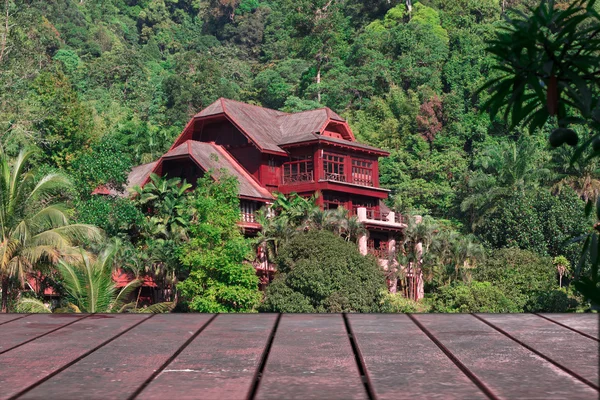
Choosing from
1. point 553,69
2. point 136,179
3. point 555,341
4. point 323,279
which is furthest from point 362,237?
point 553,69

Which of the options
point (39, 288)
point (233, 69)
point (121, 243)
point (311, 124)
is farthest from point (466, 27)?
point (39, 288)

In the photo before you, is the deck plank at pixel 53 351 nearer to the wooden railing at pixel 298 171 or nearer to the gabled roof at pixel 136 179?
the gabled roof at pixel 136 179

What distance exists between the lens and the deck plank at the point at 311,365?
441 cm

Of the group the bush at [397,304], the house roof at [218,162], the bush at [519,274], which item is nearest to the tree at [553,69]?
the bush at [397,304]

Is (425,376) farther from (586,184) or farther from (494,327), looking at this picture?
(586,184)

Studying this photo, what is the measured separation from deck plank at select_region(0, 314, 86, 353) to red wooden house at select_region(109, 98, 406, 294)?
33623 millimetres

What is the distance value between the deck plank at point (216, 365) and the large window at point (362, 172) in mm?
40044

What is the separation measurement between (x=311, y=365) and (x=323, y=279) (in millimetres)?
30035

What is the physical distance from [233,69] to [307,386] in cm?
8888

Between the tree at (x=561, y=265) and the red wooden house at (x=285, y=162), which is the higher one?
the red wooden house at (x=285, y=162)

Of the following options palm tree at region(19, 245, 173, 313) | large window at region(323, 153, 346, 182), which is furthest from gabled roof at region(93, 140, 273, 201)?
Answer: palm tree at region(19, 245, 173, 313)

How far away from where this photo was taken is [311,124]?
1858 inches

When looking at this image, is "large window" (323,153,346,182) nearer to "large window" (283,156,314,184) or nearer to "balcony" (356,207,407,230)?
"large window" (283,156,314,184)

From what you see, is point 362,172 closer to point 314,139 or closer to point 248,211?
point 314,139
